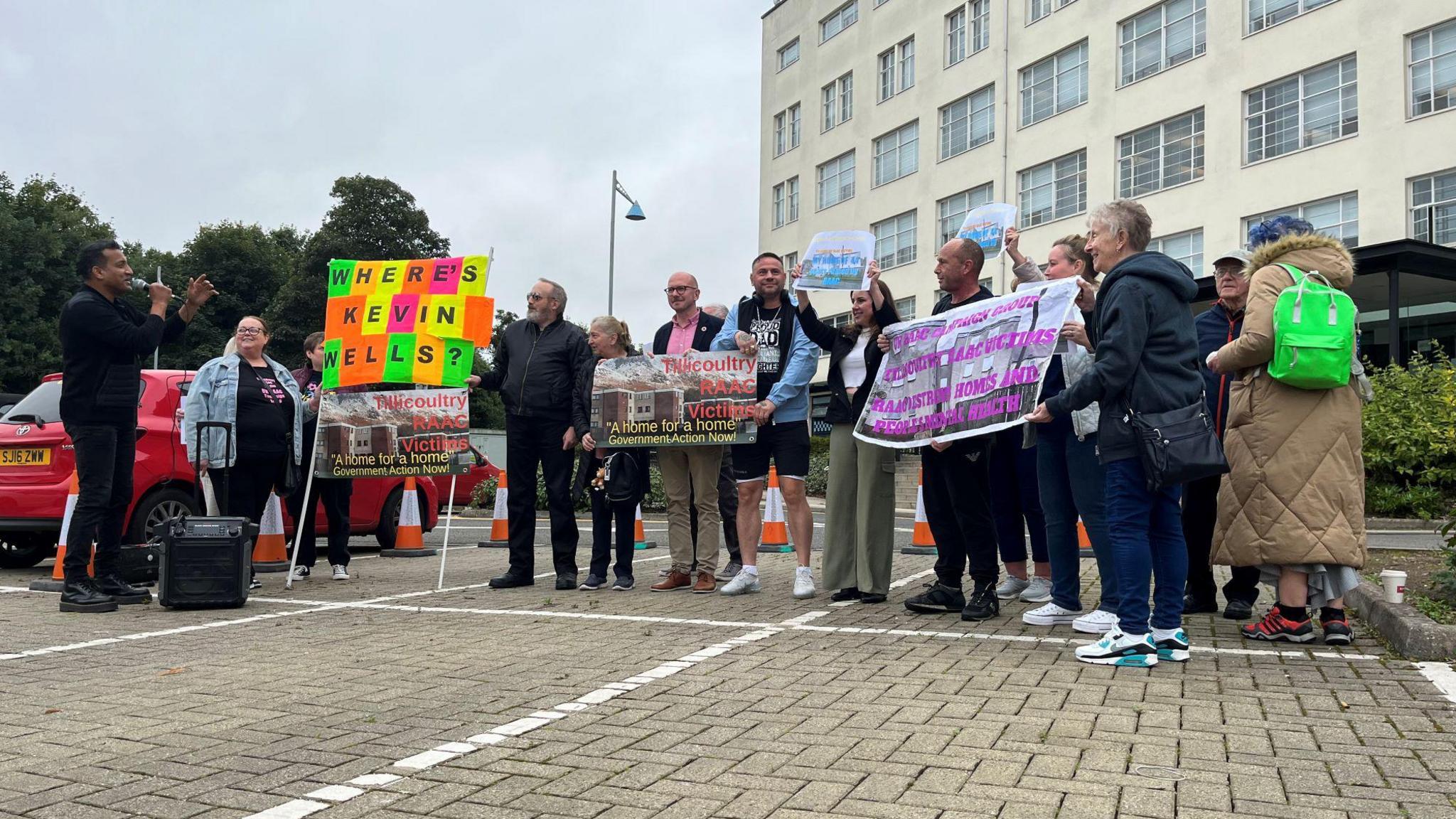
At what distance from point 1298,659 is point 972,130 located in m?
34.1

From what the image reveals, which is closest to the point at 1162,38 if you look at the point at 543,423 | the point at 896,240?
the point at 896,240

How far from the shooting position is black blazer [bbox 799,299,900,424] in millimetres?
7457

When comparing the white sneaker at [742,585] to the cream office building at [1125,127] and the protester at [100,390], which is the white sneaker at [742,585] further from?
the cream office building at [1125,127]

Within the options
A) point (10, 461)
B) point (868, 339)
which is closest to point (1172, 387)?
point (868, 339)

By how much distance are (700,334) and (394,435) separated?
8.77 ft

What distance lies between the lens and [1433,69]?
79.4 ft

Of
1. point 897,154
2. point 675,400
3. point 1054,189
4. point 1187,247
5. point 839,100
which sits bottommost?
point 675,400

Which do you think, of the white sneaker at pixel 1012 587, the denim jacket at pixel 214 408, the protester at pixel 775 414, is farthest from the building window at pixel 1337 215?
the denim jacket at pixel 214 408

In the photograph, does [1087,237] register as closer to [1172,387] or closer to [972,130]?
[1172,387]

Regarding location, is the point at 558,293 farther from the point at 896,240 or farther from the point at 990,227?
the point at 896,240

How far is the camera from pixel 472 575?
10039mm

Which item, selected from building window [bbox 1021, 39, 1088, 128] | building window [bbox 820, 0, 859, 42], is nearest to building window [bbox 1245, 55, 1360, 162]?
building window [bbox 1021, 39, 1088, 128]

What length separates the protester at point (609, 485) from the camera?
27.5ft

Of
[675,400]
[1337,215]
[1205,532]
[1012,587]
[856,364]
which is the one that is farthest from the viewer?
[1337,215]
